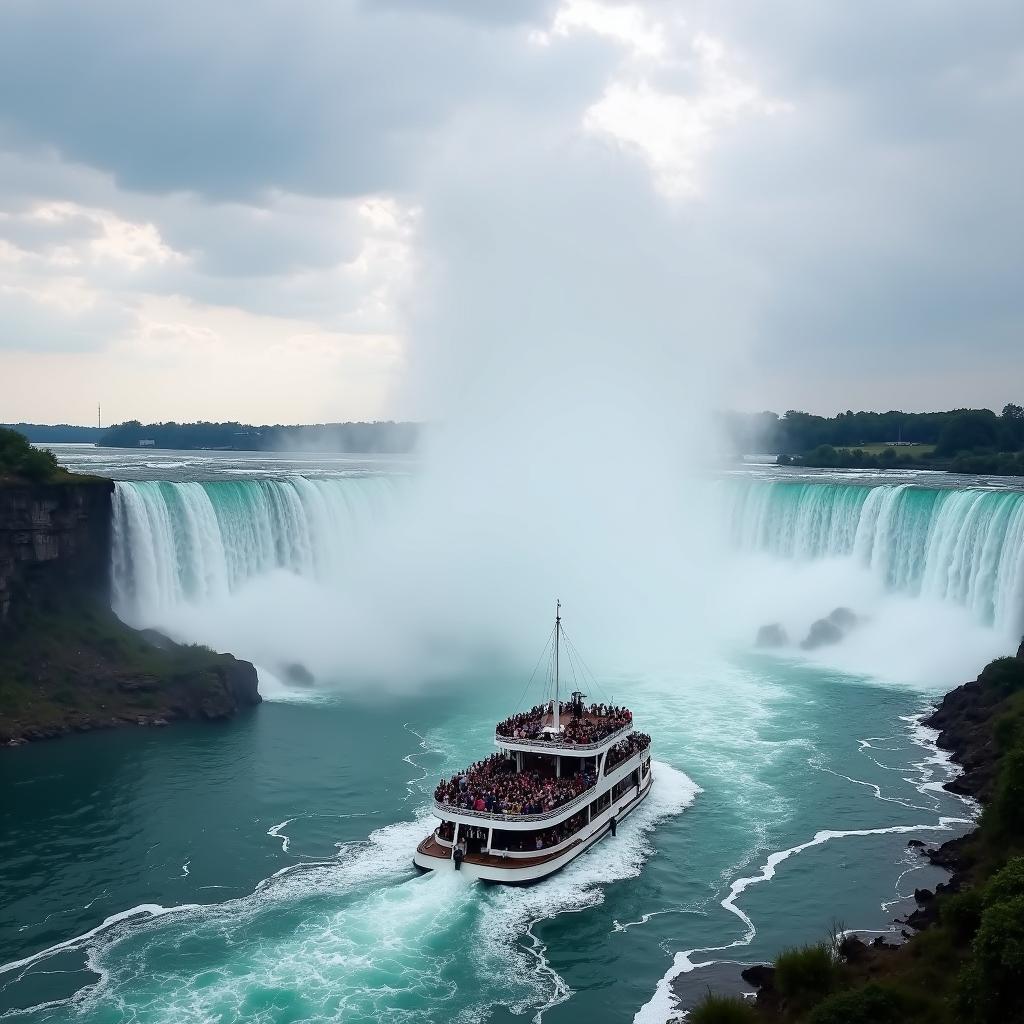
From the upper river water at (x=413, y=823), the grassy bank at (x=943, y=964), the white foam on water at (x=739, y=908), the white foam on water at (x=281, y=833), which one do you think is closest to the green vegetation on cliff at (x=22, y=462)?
the upper river water at (x=413, y=823)

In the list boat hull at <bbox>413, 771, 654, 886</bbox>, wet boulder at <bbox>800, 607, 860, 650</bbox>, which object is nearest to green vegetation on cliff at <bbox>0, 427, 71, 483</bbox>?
boat hull at <bbox>413, 771, 654, 886</bbox>

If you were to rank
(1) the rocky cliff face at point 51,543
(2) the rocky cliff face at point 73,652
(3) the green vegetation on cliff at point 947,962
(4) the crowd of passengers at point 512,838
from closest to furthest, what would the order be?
(3) the green vegetation on cliff at point 947,962 → (4) the crowd of passengers at point 512,838 → (2) the rocky cliff face at point 73,652 → (1) the rocky cliff face at point 51,543

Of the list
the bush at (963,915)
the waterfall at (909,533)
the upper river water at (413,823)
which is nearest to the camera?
the bush at (963,915)

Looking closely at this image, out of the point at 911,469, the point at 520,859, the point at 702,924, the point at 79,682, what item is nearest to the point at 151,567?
the point at 79,682

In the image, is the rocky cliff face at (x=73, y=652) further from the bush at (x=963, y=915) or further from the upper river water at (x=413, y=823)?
the bush at (x=963, y=915)

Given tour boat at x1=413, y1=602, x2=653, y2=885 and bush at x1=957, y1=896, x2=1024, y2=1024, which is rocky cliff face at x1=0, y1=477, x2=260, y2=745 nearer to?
tour boat at x1=413, y1=602, x2=653, y2=885

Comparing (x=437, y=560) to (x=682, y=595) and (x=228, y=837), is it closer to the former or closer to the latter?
(x=682, y=595)

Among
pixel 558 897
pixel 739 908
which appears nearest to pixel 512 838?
pixel 558 897

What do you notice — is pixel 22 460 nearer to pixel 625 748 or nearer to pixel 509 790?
pixel 509 790
